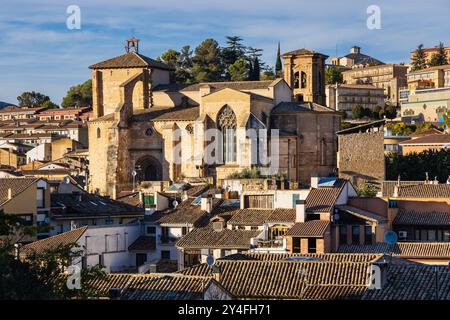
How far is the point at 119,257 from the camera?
4344 centimetres

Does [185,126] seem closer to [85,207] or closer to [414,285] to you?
[85,207]

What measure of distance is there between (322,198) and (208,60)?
269 feet

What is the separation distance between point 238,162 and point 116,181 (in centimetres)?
842

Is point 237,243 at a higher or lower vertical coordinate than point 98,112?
lower

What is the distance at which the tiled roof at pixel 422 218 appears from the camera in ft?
152

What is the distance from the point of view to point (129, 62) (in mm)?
82312

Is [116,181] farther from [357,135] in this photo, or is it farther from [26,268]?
[26,268]

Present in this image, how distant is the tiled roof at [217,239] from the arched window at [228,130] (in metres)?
29.7

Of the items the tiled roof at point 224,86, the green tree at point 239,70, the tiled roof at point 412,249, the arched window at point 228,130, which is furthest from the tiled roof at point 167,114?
the green tree at point 239,70

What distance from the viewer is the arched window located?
73688 mm

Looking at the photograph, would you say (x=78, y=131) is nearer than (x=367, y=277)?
No

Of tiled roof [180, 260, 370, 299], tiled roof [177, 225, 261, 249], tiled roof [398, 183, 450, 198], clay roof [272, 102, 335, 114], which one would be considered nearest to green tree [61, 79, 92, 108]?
clay roof [272, 102, 335, 114]
